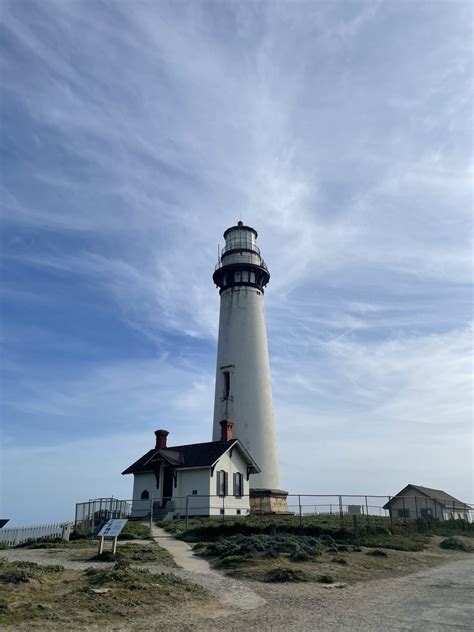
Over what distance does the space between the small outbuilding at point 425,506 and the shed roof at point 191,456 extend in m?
11.4

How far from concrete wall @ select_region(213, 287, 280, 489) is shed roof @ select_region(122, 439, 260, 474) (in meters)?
1.47

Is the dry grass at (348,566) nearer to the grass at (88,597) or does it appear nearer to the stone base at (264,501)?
the grass at (88,597)

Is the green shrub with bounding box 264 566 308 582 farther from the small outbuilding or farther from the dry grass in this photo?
the small outbuilding

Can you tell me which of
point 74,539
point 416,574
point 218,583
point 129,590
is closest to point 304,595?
point 218,583

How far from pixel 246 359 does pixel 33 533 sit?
56.5ft

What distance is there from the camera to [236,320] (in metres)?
36.4

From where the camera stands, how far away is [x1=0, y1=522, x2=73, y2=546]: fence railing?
2195cm

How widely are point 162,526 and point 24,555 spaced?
34.1 feet

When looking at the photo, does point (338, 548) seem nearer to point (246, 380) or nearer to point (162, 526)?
point (162, 526)

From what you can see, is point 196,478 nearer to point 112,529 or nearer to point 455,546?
point 455,546

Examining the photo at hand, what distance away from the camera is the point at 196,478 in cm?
3062

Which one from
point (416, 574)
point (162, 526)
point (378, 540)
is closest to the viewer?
point (416, 574)

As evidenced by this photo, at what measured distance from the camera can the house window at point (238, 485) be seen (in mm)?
31531

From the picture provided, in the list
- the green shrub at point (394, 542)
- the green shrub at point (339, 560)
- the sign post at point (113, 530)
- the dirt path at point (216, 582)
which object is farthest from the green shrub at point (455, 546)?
the sign post at point (113, 530)
